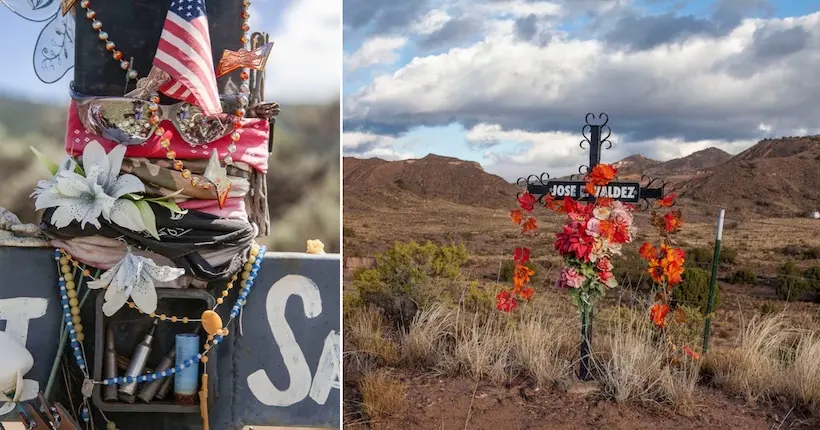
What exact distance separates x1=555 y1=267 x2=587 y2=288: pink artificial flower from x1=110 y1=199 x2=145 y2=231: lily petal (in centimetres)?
232

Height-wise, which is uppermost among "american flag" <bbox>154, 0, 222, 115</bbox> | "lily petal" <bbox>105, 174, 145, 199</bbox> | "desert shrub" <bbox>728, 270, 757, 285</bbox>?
"american flag" <bbox>154, 0, 222, 115</bbox>

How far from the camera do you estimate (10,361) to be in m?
2.80

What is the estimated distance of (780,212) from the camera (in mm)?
22859

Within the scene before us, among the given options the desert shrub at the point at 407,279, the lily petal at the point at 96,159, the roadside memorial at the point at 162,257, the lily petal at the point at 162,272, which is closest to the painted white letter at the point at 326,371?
the roadside memorial at the point at 162,257

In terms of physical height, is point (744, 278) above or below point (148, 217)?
below

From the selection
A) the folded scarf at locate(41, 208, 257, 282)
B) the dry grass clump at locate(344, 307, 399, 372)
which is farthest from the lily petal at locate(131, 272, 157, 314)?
the dry grass clump at locate(344, 307, 399, 372)

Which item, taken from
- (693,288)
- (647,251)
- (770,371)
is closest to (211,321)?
(647,251)

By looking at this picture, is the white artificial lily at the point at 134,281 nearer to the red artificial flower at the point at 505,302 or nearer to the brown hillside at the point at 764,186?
the red artificial flower at the point at 505,302

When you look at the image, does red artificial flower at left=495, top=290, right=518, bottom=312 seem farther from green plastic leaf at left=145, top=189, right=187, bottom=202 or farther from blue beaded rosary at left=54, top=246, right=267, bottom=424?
green plastic leaf at left=145, top=189, right=187, bottom=202

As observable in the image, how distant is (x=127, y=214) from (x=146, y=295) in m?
0.30

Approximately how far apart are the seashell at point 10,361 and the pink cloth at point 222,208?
0.81 metres

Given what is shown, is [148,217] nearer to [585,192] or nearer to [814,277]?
[585,192]

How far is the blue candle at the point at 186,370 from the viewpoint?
2865mm

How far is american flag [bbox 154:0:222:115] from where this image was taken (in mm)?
2625
